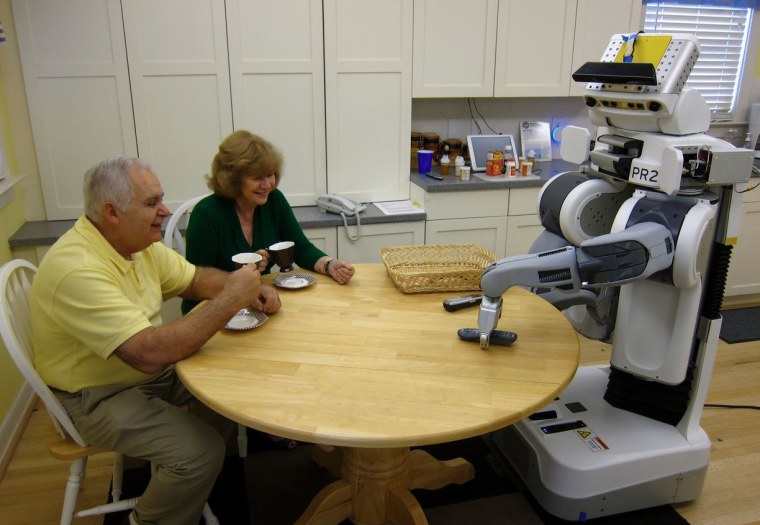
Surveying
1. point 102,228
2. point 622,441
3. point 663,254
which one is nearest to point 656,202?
point 663,254

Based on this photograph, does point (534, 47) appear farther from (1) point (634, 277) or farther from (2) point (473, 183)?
(1) point (634, 277)

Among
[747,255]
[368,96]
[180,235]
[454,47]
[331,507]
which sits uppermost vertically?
[454,47]

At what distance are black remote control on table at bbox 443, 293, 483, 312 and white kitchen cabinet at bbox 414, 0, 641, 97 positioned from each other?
174 cm

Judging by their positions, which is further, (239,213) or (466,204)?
(466,204)

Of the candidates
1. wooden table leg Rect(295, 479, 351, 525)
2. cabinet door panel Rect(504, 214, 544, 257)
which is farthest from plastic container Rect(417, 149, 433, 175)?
wooden table leg Rect(295, 479, 351, 525)

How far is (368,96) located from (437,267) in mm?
1430

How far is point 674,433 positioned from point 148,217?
1.80 meters

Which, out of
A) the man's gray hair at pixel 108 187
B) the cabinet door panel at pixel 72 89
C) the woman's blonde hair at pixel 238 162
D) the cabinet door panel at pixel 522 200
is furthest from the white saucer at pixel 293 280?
the cabinet door panel at pixel 522 200

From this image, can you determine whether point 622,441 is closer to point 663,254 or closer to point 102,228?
point 663,254

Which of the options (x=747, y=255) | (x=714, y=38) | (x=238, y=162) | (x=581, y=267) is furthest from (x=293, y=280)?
(x=714, y=38)

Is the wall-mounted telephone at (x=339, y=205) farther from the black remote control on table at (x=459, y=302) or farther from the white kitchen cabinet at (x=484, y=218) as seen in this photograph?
the black remote control on table at (x=459, y=302)

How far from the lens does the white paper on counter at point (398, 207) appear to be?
3193 millimetres

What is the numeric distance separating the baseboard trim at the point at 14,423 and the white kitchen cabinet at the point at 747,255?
152 inches

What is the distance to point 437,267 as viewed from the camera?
6.84ft
